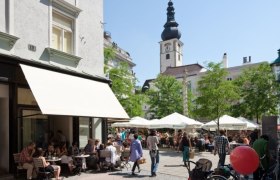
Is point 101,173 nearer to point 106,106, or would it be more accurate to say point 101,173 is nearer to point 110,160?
point 110,160

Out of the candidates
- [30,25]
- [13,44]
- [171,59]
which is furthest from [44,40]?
[171,59]

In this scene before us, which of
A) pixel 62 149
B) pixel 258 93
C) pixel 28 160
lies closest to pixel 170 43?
pixel 258 93

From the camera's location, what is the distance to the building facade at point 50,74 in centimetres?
1227

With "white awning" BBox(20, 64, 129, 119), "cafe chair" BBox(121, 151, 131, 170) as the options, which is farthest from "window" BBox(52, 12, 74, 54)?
"cafe chair" BBox(121, 151, 131, 170)

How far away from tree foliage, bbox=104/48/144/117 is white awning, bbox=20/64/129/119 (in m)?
20.5

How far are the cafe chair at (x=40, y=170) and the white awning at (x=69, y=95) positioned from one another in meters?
1.68

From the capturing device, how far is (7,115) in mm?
12375

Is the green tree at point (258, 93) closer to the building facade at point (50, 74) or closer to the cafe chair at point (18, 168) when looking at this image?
the building facade at point (50, 74)

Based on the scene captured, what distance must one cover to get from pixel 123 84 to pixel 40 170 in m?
27.1

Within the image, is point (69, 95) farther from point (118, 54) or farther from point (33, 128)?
point (118, 54)

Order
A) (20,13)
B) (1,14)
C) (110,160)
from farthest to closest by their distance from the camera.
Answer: (110,160), (20,13), (1,14)

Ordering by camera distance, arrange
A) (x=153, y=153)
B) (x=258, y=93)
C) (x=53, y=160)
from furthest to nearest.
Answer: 1. (x=258, y=93)
2. (x=153, y=153)
3. (x=53, y=160)

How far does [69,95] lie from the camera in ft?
44.9

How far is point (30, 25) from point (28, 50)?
3.22 feet
